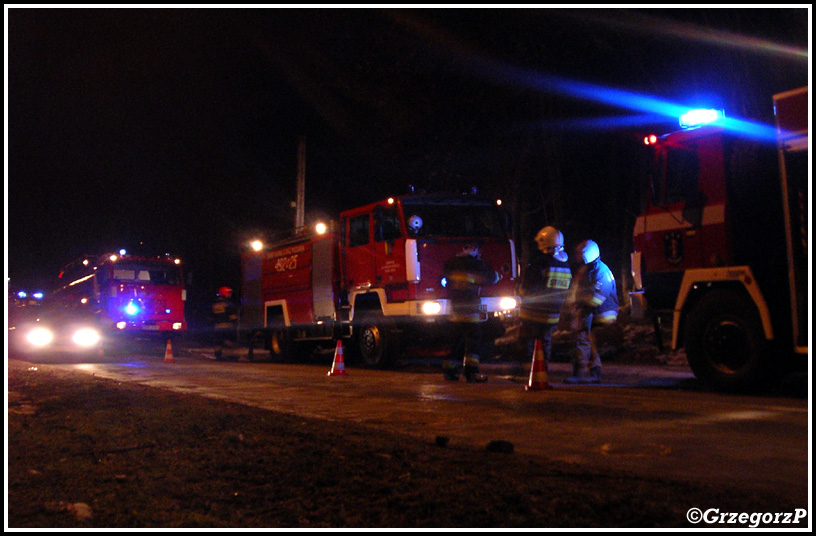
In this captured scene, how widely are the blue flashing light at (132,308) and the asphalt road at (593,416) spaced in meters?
15.4

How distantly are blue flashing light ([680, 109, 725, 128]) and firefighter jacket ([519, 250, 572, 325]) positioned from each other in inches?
92.5

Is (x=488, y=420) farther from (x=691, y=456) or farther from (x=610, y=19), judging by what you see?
(x=610, y=19)

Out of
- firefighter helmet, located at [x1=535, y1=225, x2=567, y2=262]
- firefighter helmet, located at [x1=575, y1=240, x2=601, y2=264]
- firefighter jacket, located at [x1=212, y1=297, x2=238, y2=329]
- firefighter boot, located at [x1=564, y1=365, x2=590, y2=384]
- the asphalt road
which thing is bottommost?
the asphalt road

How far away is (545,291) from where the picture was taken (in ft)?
33.8

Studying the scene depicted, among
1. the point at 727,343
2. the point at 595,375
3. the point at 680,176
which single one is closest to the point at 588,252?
the point at 680,176

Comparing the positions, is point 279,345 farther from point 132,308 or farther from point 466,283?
point 132,308

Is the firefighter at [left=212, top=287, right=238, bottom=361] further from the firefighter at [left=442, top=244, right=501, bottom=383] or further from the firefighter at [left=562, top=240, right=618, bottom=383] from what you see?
the firefighter at [left=562, top=240, right=618, bottom=383]

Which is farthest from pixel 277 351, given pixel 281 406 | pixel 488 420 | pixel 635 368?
pixel 488 420

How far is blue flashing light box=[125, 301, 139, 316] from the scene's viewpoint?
2719 centimetres

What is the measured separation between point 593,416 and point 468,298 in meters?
3.73

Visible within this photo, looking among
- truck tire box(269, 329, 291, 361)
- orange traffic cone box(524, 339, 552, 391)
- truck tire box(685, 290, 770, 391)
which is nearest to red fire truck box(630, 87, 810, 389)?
truck tire box(685, 290, 770, 391)

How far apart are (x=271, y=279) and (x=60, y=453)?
12.9 m

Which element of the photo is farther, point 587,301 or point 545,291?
point 545,291

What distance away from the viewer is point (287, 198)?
1339 inches
